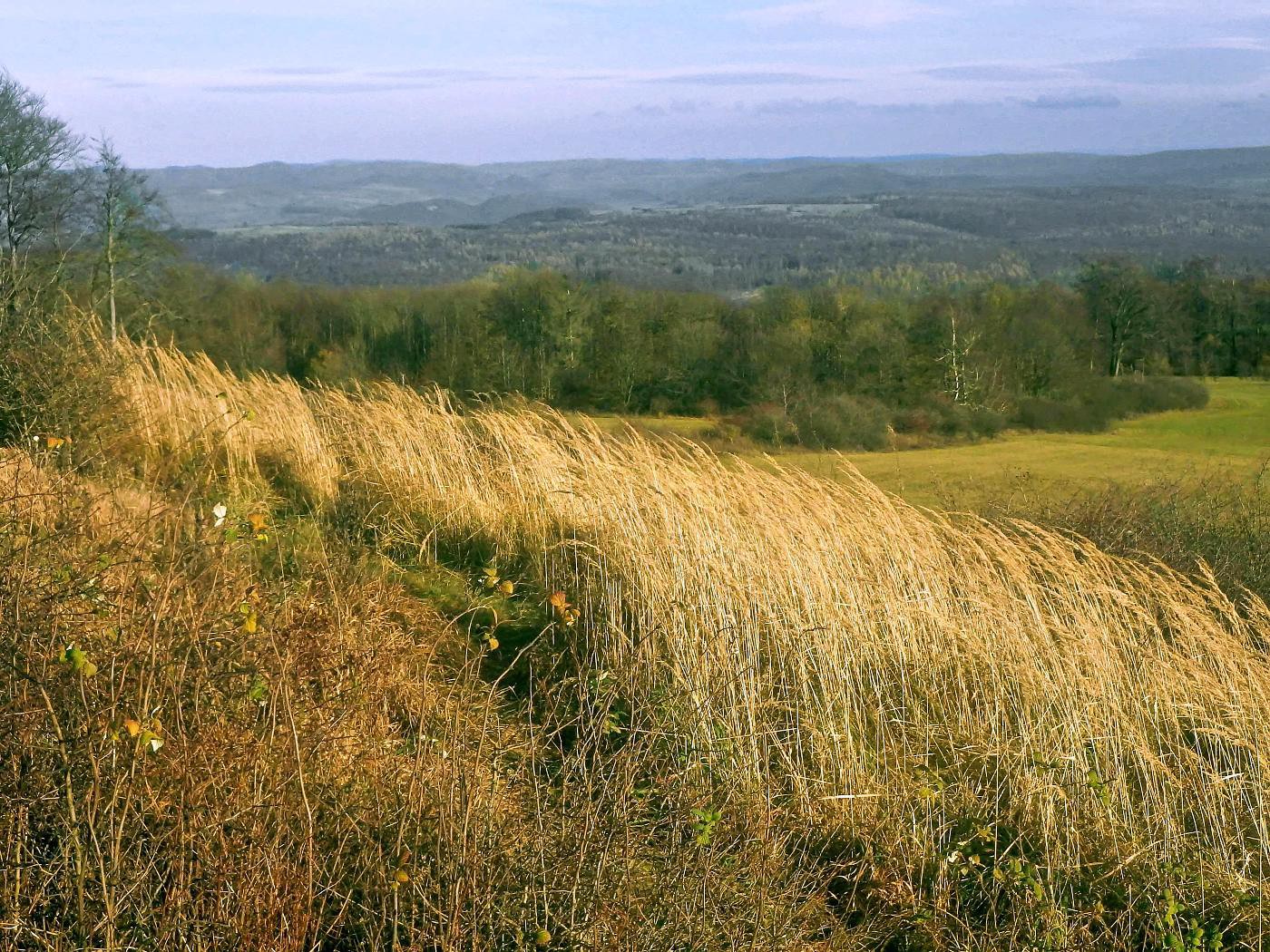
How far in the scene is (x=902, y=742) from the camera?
4.85m

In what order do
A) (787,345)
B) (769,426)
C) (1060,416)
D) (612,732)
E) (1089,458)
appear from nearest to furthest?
(612,732)
(1089,458)
(769,426)
(1060,416)
(787,345)

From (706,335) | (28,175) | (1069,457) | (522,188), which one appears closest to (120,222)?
(28,175)

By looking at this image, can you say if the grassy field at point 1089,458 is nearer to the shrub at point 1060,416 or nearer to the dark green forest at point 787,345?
the shrub at point 1060,416

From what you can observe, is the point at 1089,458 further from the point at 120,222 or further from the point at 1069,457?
the point at 120,222

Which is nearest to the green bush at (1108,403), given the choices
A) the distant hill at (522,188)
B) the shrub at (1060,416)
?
the shrub at (1060,416)

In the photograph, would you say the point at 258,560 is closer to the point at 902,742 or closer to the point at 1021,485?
the point at 902,742

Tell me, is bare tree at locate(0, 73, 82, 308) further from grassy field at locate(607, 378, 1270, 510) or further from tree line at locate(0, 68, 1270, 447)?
grassy field at locate(607, 378, 1270, 510)

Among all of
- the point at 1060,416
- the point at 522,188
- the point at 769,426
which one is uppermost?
the point at 522,188

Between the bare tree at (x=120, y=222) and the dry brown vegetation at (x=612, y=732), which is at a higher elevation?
the bare tree at (x=120, y=222)

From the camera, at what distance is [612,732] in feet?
15.4

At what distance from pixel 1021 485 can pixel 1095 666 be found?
278 inches

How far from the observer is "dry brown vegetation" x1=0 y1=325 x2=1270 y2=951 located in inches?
118

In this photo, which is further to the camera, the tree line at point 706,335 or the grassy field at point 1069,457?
the tree line at point 706,335

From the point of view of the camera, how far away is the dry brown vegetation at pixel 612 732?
2.99 m
